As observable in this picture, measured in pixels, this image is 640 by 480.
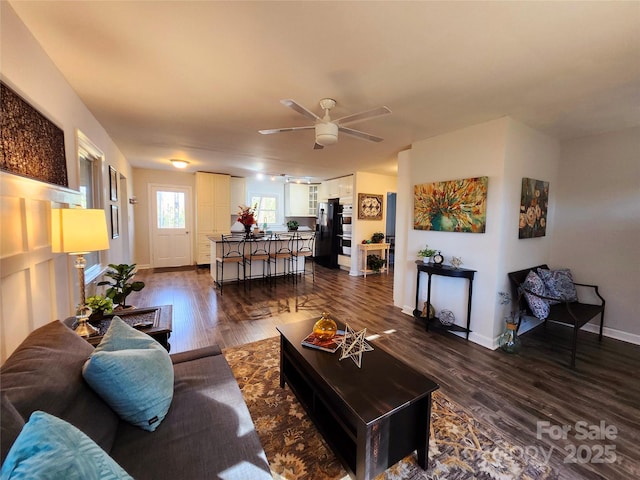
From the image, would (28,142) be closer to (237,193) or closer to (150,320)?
(150,320)

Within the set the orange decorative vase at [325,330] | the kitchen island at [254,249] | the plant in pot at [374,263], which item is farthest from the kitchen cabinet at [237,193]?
the orange decorative vase at [325,330]

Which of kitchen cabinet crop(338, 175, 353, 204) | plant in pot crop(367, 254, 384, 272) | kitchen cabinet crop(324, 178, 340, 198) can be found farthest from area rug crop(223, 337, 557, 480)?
kitchen cabinet crop(324, 178, 340, 198)

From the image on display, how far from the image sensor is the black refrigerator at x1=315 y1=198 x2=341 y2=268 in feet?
23.1

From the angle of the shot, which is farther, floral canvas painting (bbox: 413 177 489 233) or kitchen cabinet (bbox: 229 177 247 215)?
kitchen cabinet (bbox: 229 177 247 215)

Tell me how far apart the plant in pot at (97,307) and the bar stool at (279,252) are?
11.1ft

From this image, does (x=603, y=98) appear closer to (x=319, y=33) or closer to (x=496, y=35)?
(x=496, y=35)

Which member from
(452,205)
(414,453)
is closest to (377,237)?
(452,205)

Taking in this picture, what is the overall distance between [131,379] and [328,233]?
20.5ft

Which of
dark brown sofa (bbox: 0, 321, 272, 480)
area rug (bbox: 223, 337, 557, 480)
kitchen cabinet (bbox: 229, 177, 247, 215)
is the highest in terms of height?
kitchen cabinet (bbox: 229, 177, 247, 215)

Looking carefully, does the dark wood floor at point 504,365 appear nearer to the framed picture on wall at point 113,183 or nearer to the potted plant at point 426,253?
the potted plant at point 426,253

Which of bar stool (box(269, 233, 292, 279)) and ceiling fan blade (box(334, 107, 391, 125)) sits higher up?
ceiling fan blade (box(334, 107, 391, 125))

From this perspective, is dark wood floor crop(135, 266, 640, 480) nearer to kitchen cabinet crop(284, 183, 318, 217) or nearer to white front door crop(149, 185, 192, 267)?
white front door crop(149, 185, 192, 267)

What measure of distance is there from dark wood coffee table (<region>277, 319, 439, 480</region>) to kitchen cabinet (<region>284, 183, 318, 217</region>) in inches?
268

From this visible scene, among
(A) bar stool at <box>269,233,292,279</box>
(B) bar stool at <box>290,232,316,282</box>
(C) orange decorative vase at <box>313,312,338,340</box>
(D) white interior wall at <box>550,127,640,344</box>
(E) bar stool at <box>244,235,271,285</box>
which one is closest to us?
(C) orange decorative vase at <box>313,312,338,340</box>
